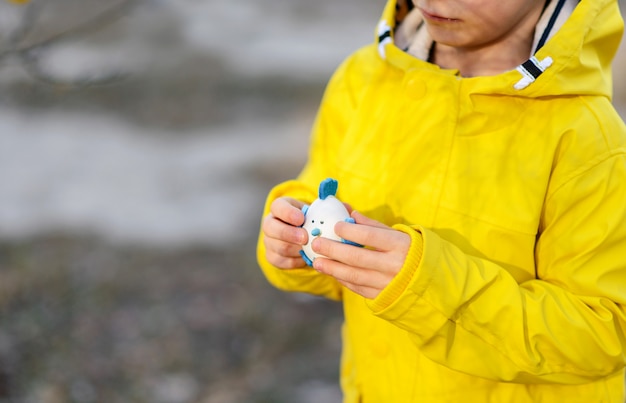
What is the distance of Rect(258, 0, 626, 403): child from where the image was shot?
1.29m

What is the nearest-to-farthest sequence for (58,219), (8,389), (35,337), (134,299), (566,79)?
(566,79) → (8,389) → (35,337) → (134,299) → (58,219)

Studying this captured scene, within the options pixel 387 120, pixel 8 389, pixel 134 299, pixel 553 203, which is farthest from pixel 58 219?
pixel 553 203

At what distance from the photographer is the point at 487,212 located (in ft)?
4.57

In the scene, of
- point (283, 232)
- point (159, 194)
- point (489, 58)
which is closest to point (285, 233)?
point (283, 232)

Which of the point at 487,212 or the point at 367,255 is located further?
the point at 487,212

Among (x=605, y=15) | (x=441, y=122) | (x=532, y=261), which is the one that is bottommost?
(x=532, y=261)

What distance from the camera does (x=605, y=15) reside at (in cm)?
138

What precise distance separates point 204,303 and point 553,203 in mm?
2534

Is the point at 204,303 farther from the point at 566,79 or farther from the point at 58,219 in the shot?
the point at 566,79

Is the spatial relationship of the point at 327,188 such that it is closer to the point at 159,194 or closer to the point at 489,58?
the point at 489,58

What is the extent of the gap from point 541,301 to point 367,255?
13.2 inches

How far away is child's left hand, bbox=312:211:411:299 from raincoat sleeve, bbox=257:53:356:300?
1.10ft

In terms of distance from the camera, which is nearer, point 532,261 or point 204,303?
point 532,261

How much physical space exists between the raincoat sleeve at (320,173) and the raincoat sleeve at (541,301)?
41 cm
